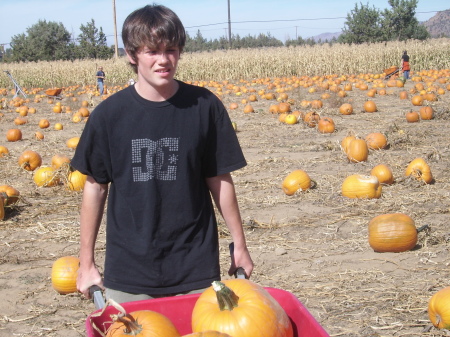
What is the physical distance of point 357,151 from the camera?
7.80 meters

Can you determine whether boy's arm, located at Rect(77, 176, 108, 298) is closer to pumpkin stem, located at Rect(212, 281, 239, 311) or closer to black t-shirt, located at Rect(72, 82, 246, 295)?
black t-shirt, located at Rect(72, 82, 246, 295)

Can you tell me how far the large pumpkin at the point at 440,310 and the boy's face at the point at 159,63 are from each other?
2198 mm

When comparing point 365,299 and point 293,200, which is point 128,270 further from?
point 293,200

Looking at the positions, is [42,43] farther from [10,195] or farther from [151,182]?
[151,182]

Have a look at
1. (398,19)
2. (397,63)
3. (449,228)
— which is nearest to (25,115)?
(449,228)

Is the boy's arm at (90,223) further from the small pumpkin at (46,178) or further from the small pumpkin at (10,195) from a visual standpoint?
the small pumpkin at (46,178)

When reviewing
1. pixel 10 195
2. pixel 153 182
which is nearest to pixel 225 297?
pixel 153 182

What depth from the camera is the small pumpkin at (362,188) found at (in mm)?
6137

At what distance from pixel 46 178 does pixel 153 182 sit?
5.51 meters

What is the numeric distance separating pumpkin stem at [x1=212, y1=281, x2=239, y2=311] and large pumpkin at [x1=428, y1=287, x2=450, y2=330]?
7.01ft

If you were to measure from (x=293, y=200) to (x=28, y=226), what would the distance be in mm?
2937

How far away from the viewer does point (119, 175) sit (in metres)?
2.42

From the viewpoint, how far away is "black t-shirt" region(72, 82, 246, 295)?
7.76 feet

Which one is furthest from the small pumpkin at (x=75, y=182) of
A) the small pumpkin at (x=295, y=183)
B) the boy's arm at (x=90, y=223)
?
the boy's arm at (x=90, y=223)
